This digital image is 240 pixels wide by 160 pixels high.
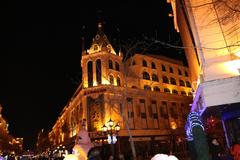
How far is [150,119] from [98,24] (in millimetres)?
18456

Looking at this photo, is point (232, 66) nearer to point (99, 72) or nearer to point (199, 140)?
point (199, 140)

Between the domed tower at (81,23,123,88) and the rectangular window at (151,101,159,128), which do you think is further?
the rectangular window at (151,101,159,128)

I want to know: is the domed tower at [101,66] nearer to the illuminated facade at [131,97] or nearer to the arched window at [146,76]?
the illuminated facade at [131,97]

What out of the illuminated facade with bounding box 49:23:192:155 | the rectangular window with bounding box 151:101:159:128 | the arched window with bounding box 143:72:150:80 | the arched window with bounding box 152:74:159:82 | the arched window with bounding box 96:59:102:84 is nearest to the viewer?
the illuminated facade with bounding box 49:23:192:155

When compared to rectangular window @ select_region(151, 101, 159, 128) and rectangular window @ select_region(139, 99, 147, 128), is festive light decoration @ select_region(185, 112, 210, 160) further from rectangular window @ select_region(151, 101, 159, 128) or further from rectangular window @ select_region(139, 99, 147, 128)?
rectangular window @ select_region(151, 101, 159, 128)

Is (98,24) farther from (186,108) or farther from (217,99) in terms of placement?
(217,99)

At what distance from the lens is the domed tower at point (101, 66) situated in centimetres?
3684

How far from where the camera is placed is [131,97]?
124 feet

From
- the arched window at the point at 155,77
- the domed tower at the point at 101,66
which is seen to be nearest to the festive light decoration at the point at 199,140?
the domed tower at the point at 101,66

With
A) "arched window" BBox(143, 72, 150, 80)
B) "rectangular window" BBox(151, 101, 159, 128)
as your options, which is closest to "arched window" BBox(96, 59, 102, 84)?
"arched window" BBox(143, 72, 150, 80)

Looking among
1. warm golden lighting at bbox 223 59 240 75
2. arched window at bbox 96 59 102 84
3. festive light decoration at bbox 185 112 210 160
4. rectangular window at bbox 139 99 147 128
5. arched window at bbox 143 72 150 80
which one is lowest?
festive light decoration at bbox 185 112 210 160

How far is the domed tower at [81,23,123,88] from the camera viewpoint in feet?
121

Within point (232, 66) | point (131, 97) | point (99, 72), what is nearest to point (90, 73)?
point (99, 72)

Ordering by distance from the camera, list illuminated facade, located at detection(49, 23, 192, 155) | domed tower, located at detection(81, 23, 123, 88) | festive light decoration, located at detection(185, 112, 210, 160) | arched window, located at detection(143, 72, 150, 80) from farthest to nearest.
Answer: arched window, located at detection(143, 72, 150, 80), domed tower, located at detection(81, 23, 123, 88), illuminated facade, located at detection(49, 23, 192, 155), festive light decoration, located at detection(185, 112, 210, 160)
